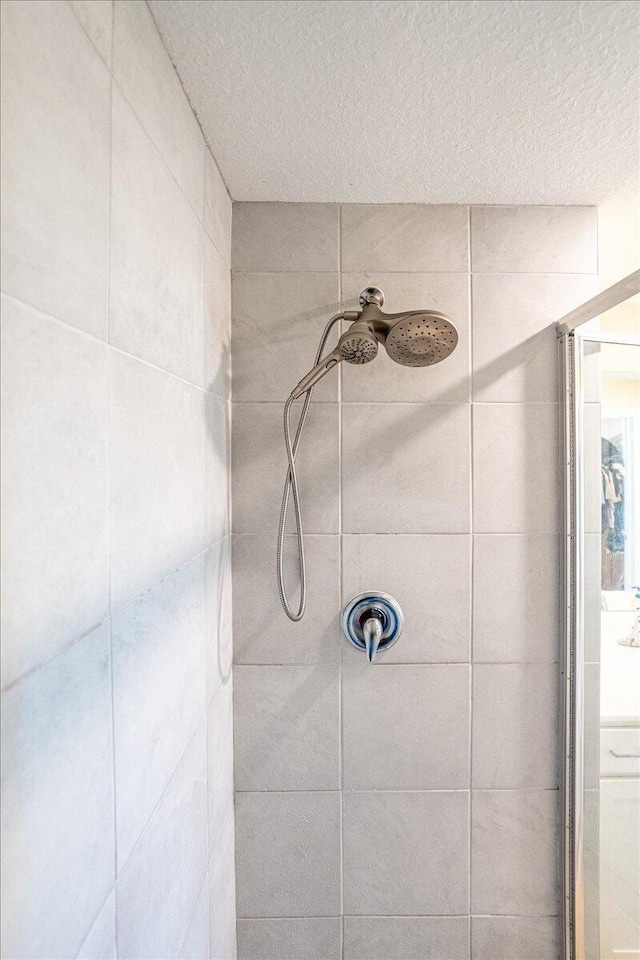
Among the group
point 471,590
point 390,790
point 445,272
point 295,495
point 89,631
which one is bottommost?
point 390,790

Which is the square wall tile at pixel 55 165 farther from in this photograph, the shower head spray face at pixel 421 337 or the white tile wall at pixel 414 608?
the white tile wall at pixel 414 608

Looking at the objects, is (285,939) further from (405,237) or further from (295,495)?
(405,237)

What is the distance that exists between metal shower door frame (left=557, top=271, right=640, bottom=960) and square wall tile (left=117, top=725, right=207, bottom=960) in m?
0.84

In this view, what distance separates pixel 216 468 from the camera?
118cm

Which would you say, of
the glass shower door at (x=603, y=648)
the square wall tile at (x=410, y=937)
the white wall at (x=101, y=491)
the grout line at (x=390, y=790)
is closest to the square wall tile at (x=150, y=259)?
the white wall at (x=101, y=491)

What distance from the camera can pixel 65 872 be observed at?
0.52 metres

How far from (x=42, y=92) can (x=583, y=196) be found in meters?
1.21

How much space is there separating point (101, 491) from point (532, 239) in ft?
3.91

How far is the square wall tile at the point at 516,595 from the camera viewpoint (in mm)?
1335

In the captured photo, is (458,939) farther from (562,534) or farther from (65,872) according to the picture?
(65,872)

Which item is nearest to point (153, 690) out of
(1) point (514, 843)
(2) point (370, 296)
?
(2) point (370, 296)

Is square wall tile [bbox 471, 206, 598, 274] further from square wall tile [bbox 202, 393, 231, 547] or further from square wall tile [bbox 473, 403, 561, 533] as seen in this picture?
square wall tile [bbox 202, 393, 231, 547]

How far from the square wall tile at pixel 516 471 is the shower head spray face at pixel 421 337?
1.06 feet

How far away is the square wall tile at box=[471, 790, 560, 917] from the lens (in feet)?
4.38
